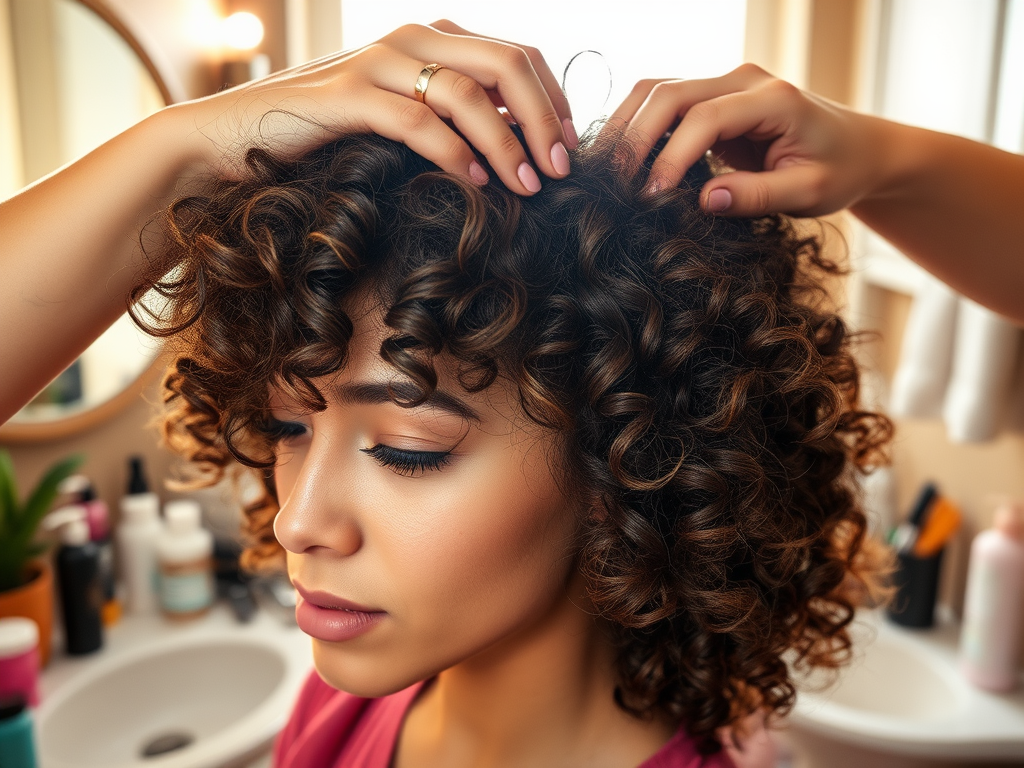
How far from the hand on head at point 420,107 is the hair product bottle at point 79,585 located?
3.75 feet

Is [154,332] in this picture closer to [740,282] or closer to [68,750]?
[740,282]

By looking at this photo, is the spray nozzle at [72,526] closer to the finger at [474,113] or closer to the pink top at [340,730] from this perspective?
the pink top at [340,730]

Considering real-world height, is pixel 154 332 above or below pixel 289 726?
above

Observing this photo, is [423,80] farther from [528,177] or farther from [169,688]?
[169,688]

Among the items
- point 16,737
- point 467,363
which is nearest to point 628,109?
point 467,363

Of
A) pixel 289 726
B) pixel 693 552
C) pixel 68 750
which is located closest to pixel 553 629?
pixel 693 552

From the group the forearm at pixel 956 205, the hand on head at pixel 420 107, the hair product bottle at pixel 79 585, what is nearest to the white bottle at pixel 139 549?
the hair product bottle at pixel 79 585

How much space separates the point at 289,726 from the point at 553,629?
48cm

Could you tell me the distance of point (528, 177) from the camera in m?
0.68

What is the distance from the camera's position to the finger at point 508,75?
66cm

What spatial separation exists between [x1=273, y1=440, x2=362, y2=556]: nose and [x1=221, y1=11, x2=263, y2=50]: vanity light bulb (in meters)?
1.57

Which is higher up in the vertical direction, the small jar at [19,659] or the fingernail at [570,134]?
the fingernail at [570,134]

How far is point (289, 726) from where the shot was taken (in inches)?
44.4

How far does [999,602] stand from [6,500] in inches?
71.4
